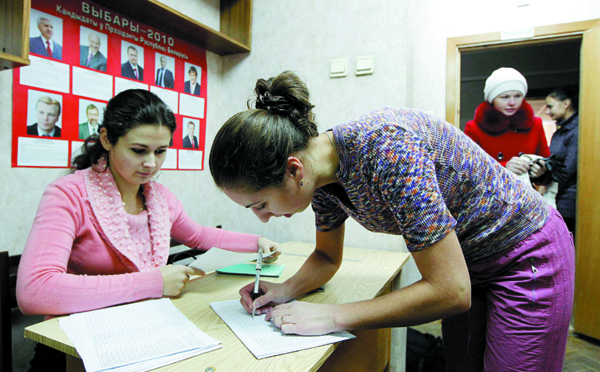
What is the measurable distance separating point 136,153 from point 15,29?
482 mm

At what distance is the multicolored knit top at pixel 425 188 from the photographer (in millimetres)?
631

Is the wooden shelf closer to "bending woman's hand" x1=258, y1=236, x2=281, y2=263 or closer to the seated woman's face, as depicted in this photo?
"bending woman's hand" x1=258, y1=236, x2=281, y2=263

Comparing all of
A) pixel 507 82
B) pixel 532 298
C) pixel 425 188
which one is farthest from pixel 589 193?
pixel 425 188

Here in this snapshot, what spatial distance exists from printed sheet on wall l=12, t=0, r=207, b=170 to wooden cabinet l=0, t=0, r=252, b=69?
63mm

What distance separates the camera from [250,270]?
3.99ft

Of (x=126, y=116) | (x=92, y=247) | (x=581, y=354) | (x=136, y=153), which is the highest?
(x=126, y=116)

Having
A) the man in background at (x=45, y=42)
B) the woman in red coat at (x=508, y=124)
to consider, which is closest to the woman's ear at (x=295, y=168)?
the man in background at (x=45, y=42)

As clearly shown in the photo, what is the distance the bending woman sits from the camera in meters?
0.65

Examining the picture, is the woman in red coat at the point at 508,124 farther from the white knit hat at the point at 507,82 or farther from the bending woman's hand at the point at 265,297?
the bending woman's hand at the point at 265,297

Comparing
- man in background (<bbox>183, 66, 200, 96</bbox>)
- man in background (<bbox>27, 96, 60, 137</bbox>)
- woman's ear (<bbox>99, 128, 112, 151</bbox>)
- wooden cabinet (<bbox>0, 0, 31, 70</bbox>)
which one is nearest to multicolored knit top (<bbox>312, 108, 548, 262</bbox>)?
woman's ear (<bbox>99, 128, 112, 151</bbox>)

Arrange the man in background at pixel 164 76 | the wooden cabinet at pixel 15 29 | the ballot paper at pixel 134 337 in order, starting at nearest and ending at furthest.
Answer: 1. the ballot paper at pixel 134 337
2. the wooden cabinet at pixel 15 29
3. the man in background at pixel 164 76

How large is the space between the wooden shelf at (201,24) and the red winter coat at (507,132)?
153 centimetres

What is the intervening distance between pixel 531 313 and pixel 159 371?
2.60 feet

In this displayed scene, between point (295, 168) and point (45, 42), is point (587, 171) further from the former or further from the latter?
point (45, 42)
